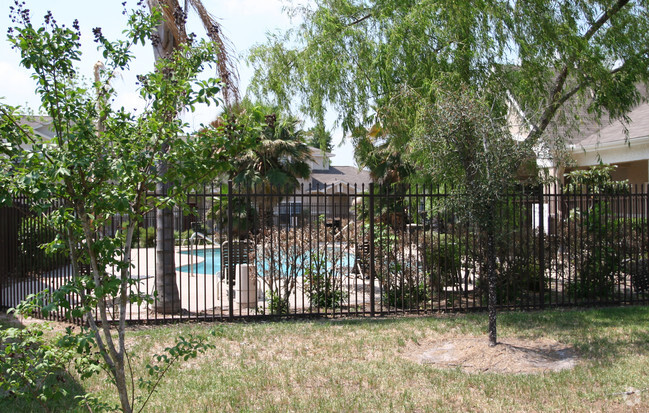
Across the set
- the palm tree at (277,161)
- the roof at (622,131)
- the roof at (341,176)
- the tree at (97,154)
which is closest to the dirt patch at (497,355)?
the tree at (97,154)

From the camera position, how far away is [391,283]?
9688 mm

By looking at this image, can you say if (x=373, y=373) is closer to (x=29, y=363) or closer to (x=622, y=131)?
(x=29, y=363)

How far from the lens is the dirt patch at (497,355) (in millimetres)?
6363

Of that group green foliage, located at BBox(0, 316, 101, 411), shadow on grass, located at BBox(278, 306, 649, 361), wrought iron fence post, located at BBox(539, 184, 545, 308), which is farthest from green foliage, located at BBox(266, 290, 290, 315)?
green foliage, located at BBox(0, 316, 101, 411)

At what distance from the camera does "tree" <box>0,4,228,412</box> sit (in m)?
3.01

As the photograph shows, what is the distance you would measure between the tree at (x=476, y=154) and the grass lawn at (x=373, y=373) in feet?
4.39

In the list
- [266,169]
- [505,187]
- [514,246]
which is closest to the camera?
[505,187]

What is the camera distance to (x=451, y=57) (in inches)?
402

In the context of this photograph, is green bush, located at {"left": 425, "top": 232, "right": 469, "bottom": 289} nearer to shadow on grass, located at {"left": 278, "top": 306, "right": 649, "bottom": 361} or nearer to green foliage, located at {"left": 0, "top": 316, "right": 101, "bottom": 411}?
shadow on grass, located at {"left": 278, "top": 306, "right": 649, "bottom": 361}

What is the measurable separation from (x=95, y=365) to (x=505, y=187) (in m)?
5.37

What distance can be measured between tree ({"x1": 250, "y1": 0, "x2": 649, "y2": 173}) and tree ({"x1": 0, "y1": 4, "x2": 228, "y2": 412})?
6.51 m

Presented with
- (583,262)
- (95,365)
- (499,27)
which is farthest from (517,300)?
(95,365)

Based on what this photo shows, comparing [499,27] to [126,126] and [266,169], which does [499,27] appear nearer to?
[126,126]

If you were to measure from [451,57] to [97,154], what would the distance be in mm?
8257
